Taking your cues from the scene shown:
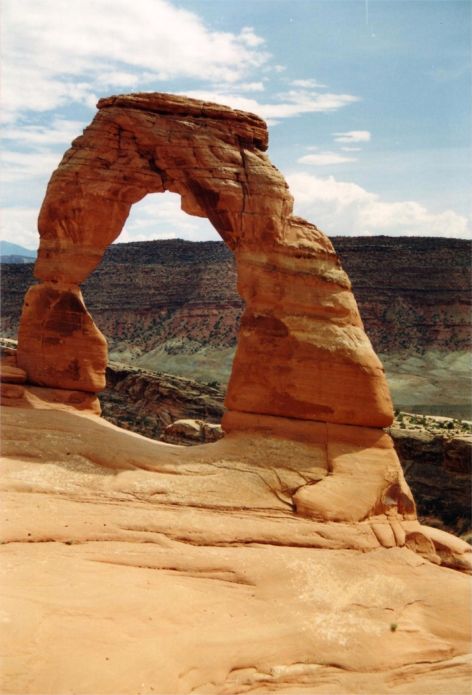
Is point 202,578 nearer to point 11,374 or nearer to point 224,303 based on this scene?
point 11,374

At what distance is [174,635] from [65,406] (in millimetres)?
6883

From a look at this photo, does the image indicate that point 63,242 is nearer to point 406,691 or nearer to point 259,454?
point 259,454

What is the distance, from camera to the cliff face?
7619 centimetres

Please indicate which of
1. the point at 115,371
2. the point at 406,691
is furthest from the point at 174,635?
the point at 115,371

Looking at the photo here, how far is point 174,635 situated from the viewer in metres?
10.6

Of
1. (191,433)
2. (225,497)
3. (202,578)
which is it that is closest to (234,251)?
(225,497)

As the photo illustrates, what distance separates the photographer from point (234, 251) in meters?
16.1

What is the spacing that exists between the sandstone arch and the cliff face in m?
53.8

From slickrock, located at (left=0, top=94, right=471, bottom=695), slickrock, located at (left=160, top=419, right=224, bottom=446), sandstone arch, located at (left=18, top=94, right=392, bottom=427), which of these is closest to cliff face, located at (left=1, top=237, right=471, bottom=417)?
slickrock, located at (left=160, top=419, right=224, bottom=446)

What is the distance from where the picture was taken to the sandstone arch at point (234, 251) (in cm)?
1560

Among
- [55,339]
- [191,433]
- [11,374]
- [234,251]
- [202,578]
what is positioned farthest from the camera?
[191,433]

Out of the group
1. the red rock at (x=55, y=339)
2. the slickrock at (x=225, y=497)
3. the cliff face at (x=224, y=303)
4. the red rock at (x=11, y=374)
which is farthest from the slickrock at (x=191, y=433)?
the cliff face at (x=224, y=303)

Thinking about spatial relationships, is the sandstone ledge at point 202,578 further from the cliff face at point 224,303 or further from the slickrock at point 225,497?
the cliff face at point 224,303

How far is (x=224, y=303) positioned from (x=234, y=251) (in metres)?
67.7
